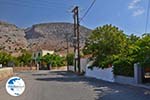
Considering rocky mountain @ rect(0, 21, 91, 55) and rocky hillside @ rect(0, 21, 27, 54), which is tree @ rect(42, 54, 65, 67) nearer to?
rocky mountain @ rect(0, 21, 91, 55)

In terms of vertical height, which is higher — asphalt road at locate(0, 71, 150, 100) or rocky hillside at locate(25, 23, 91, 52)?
rocky hillside at locate(25, 23, 91, 52)

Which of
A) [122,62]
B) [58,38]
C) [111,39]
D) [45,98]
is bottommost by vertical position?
[45,98]

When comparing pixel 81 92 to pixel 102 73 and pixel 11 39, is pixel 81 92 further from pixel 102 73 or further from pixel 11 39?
pixel 11 39

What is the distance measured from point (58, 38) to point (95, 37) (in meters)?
117

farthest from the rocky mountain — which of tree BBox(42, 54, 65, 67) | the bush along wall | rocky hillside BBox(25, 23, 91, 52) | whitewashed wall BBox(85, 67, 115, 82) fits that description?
the bush along wall

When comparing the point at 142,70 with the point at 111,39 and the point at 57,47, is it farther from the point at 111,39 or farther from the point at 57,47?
the point at 57,47

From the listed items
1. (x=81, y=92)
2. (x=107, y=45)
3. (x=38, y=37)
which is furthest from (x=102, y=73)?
(x=38, y=37)

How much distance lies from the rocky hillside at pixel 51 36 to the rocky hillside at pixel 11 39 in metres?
5.20

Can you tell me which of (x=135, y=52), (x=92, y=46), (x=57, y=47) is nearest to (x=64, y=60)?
(x=57, y=47)

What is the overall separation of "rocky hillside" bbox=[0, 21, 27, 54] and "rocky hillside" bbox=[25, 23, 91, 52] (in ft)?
17.1

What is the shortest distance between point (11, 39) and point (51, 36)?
63.5 ft

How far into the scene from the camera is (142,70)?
28078mm

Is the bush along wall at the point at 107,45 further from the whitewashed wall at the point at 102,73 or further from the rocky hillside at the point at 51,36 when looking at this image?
the rocky hillside at the point at 51,36

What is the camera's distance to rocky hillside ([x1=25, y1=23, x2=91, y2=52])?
155 meters
